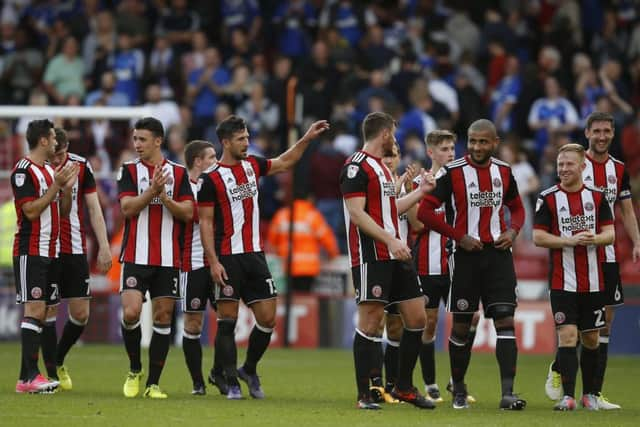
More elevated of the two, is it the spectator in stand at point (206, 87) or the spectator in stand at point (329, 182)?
the spectator in stand at point (206, 87)

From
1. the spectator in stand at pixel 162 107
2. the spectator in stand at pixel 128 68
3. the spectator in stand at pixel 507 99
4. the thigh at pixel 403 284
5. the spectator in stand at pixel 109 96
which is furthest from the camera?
the spectator in stand at pixel 128 68

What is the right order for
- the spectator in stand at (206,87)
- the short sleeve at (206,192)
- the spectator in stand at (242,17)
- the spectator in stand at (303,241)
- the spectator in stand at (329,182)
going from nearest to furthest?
the short sleeve at (206,192), the spectator in stand at (303,241), the spectator in stand at (329,182), the spectator in stand at (206,87), the spectator in stand at (242,17)

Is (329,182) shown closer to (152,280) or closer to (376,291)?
(152,280)

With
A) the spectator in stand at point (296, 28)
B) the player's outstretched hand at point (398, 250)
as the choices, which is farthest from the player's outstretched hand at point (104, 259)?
the spectator in stand at point (296, 28)

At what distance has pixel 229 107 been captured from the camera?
2377 centimetres

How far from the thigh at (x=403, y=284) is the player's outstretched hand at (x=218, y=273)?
1.61m

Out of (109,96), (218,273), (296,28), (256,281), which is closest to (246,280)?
(256,281)

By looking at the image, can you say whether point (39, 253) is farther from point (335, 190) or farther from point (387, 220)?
point (335, 190)

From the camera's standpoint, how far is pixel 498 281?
11219mm

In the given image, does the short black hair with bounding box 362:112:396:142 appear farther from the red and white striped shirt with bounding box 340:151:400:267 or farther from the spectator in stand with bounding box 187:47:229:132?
the spectator in stand with bounding box 187:47:229:132

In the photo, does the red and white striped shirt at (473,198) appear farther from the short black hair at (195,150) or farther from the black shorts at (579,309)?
the short black hair at (195,150)

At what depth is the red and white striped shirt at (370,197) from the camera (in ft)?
35.9

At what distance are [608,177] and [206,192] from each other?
11.7ft

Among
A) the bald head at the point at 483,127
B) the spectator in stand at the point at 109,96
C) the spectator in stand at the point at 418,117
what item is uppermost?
the spectator in stand at the point at 109,96
